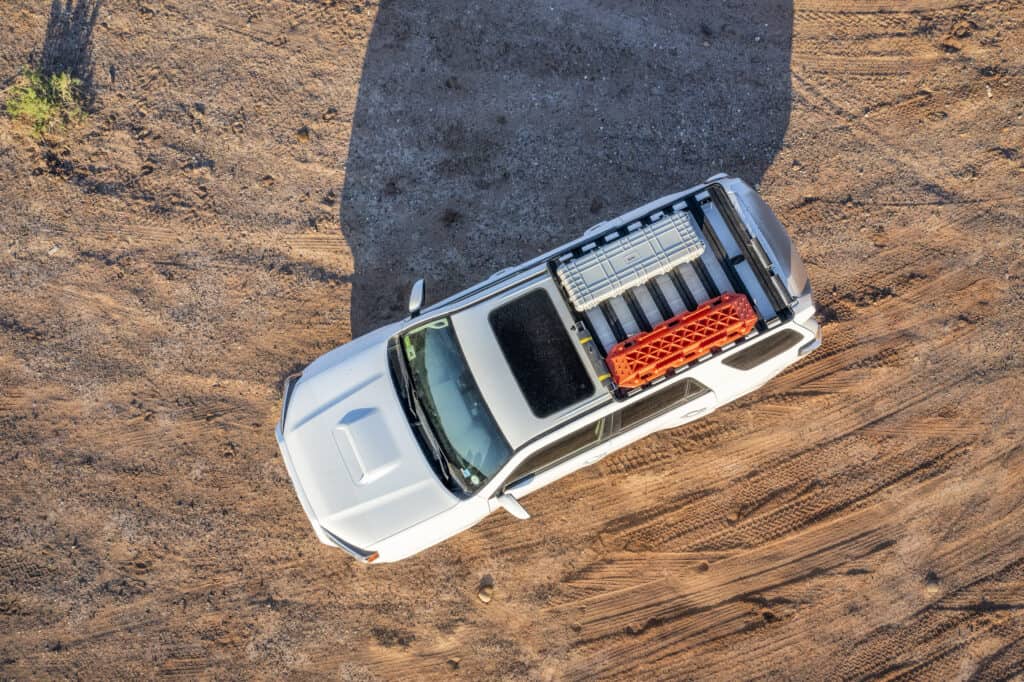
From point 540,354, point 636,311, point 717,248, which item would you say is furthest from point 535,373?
point 717,248

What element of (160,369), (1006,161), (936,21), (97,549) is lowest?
(97,549)

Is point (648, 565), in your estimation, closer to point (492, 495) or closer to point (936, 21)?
point (492, 495)

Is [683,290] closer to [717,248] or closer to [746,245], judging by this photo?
[717,248]

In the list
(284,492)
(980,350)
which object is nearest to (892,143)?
(980,350)

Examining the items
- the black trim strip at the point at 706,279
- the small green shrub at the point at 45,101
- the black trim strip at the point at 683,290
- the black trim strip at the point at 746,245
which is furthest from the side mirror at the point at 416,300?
the small green shrub at the point at 45,101

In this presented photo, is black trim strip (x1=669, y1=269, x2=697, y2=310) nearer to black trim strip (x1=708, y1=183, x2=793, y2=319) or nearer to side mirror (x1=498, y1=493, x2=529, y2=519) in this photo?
black trim strip (x1=708, y1=183, x2=793, y2=319)

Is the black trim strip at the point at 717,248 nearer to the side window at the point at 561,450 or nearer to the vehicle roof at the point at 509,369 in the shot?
the vehicle roof at the point at 509,369
